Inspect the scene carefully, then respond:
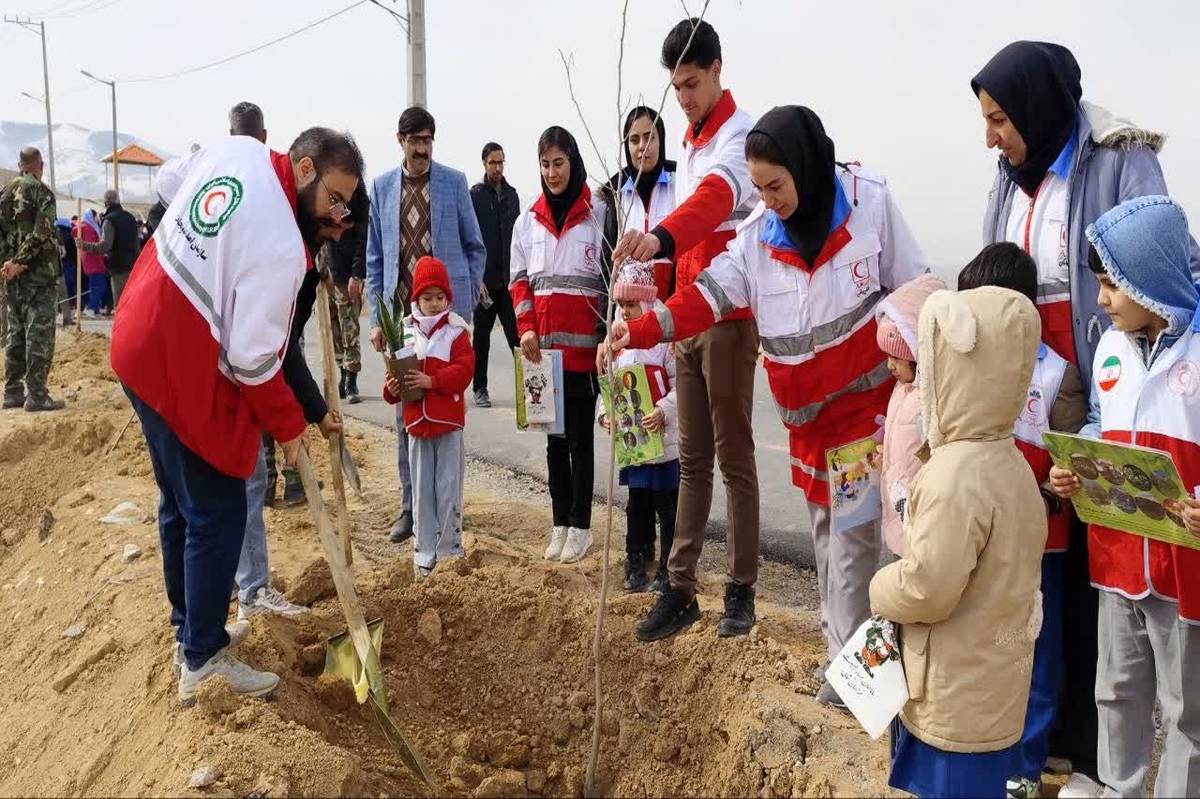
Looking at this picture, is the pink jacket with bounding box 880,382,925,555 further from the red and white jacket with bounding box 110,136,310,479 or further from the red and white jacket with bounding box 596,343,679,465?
the red and white jacket with bounding box 110,136,310,479

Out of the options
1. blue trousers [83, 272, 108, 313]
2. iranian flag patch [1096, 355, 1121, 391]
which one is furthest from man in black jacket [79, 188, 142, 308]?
iranian flag patch [1096, 355, 1121, 391]

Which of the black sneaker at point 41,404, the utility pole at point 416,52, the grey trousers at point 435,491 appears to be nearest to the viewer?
the grey trousers at point 435,491

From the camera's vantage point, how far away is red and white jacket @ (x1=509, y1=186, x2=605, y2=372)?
470cm

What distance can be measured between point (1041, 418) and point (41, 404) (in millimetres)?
8564

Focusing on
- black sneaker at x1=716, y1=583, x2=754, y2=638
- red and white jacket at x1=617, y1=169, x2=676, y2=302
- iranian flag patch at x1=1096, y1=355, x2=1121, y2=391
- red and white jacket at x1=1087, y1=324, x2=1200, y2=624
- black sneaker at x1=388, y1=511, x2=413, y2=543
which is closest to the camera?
red and white jacket at x1=1087, y1=324, x2=1200, y2=624

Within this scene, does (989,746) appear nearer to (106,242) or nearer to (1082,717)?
(1082,717)

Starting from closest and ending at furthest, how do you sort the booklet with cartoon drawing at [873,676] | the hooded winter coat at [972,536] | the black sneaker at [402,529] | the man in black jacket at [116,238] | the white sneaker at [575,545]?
the hooded winter coat at [972,536], the booklet with cartoon drawing at [873,676], the white sneaker at [575,545], the black sneaker at [402,529], the man in black jacket at [116,238]

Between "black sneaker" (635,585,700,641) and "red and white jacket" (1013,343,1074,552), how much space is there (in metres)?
1.47

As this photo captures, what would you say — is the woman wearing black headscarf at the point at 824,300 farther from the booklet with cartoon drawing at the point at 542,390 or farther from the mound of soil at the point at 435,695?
the booklet with cartoon drawing at the point at 542,390

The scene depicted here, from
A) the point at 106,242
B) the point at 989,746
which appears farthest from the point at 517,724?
the point at 106,242

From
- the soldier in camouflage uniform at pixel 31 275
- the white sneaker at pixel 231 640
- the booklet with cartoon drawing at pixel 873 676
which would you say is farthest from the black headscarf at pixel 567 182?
the soldier in camouflage uniform at pixel 31 275

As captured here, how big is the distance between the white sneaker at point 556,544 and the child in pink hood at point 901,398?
2.39 m

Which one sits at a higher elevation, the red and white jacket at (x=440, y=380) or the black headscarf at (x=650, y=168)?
the black headscarf at (x=650, y=168)

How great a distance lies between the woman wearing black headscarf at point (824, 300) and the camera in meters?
3.04
